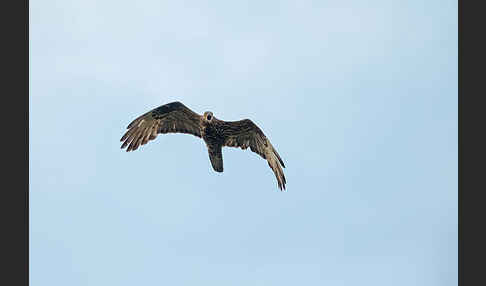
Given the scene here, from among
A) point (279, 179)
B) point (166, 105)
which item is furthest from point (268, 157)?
point (166, 105)

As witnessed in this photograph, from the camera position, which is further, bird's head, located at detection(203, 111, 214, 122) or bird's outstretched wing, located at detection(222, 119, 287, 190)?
bird's outstretched wing, located at detection(222, 119, 287, 190)

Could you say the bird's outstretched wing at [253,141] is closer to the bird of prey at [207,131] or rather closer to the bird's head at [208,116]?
the bird of prey at [207,131]

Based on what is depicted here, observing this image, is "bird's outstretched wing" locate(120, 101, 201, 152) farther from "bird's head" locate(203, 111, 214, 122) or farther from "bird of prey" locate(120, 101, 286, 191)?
"bird's head" locate(203, 111, 214, 122)

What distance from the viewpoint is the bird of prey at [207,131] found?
159 ft

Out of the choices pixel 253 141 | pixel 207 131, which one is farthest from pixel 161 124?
pixel 253 141

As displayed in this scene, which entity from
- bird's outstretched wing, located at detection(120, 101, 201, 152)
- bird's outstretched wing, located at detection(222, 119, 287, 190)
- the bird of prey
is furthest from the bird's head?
bird's outstretched wing, located at detection(222, 119, 287, 190)

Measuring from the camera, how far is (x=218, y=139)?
160 ft

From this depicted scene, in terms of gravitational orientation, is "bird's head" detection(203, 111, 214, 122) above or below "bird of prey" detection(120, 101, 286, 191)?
above

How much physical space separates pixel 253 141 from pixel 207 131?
6.14 feet

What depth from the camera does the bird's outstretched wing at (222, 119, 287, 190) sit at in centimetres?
4872

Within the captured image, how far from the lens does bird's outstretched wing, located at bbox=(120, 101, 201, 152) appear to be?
48.2 metres

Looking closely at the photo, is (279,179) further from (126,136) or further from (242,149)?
(126,136)

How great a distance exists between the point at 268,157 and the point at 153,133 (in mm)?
4286

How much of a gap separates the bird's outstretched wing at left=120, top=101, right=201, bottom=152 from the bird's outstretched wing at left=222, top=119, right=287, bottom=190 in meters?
1.18
